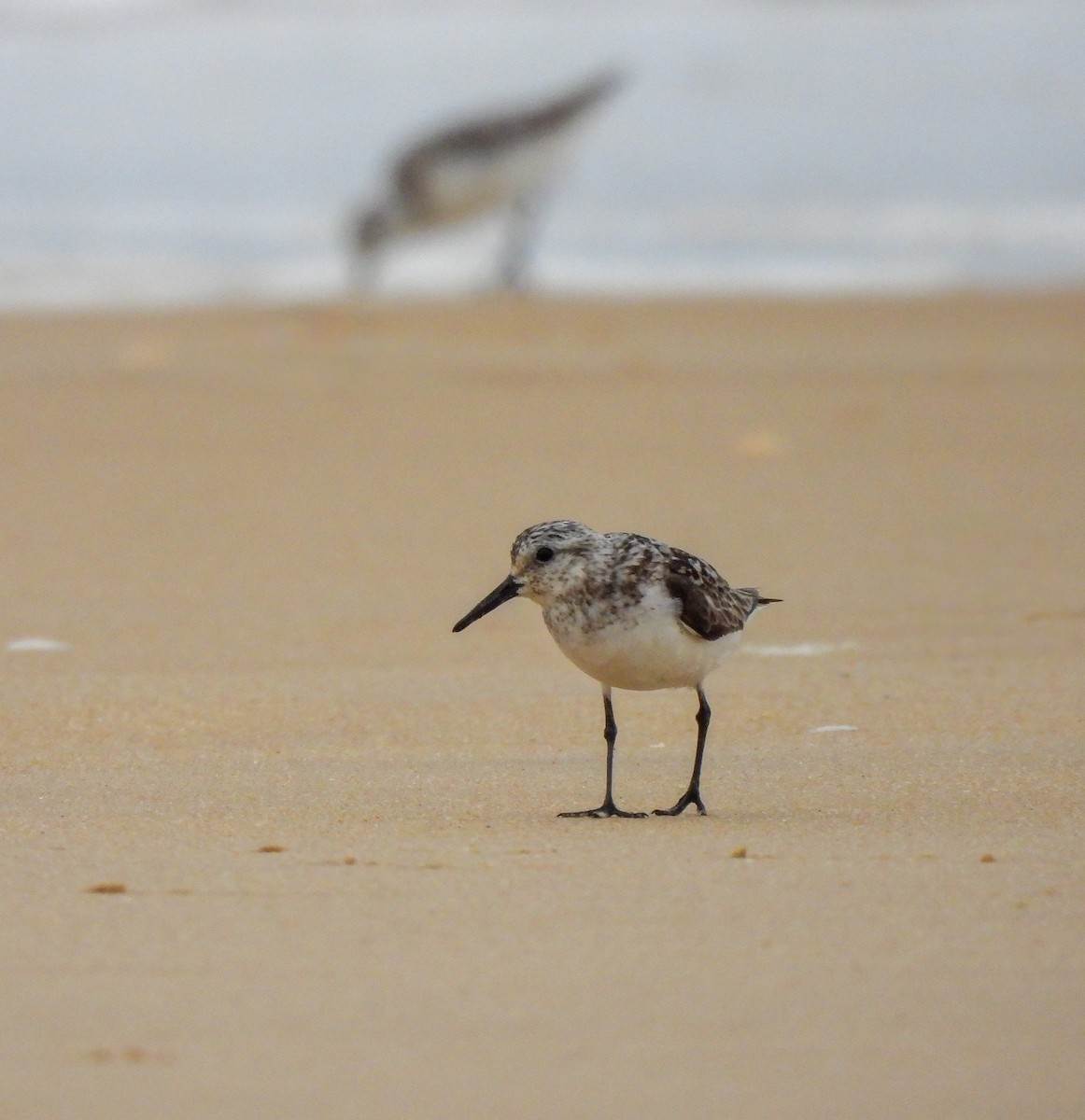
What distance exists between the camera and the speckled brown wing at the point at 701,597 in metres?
4.45

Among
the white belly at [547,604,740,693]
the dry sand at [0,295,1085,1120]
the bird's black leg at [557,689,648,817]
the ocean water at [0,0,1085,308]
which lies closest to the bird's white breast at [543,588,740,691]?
→ the white belly at [547,604,740,693]

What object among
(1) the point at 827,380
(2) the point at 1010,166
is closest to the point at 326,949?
(1) the point at 827,380

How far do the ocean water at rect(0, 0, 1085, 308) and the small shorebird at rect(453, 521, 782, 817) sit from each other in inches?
429

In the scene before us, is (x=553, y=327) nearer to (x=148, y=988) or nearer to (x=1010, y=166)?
(x=148, y=988)

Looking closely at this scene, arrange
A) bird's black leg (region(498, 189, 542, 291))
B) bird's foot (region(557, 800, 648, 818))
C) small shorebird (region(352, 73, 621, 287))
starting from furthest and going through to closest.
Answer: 1. small shorebird (region(352, 73, 621, 287))
2. bird's black leg (region(498, 189, 542, 291))
3. bird's foot (region(557, 800, 648, 818))

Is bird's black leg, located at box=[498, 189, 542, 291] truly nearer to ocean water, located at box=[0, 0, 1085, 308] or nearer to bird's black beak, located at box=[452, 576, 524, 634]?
ocean water, located at box=[0, 0, 1085, 308]

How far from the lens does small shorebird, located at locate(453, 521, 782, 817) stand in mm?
4383

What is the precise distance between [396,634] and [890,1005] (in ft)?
11.7

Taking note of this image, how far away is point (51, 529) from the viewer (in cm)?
781

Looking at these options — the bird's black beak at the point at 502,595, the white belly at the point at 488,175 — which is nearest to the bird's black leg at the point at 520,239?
the white belly at the point at 488,175

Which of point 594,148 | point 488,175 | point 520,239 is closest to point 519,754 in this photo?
point 520,239

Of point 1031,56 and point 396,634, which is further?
point 1031,56

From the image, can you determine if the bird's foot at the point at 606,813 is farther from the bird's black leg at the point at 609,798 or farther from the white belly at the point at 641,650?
the white belly at the point at 641,650

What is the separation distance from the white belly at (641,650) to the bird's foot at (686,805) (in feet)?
0.91
